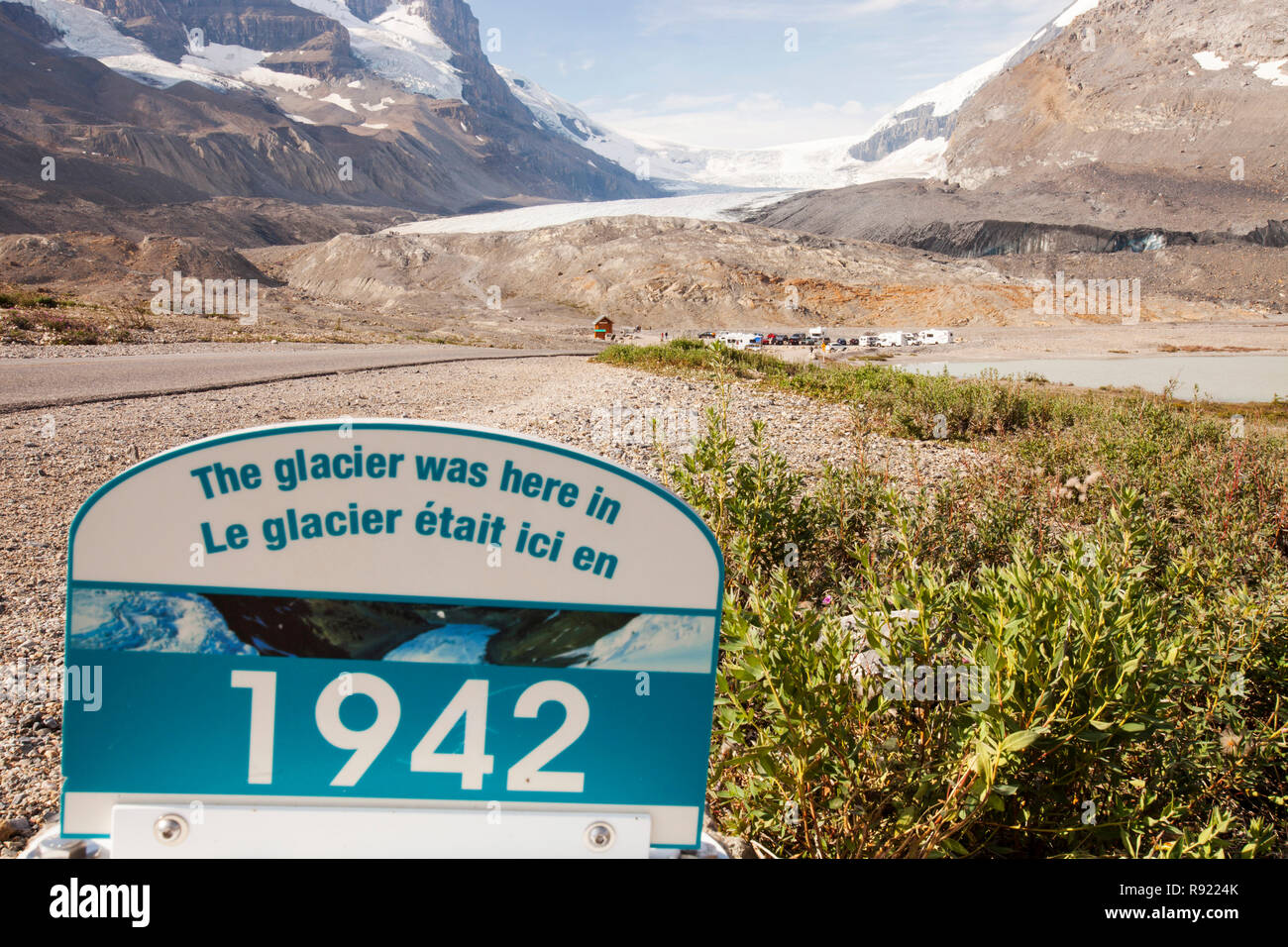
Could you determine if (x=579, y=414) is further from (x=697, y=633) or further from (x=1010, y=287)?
(x=1010, y=287)

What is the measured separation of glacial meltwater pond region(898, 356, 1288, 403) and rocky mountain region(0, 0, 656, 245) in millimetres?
71519

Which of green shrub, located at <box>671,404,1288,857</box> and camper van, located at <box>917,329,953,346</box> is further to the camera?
camper van, located at <box>917,329,953,346</box>

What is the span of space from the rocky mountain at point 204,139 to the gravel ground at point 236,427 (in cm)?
7103

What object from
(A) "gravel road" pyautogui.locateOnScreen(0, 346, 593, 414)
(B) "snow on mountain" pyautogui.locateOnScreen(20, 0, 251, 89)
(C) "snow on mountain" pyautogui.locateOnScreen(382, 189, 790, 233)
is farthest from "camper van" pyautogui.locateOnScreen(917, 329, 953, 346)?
(B) "snow on mountain" pyautogui.locateOnScreen(20, 0, 251, 89)

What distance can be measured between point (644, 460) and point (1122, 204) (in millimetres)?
89386

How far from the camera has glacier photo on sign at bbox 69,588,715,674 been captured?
1287 millimetres

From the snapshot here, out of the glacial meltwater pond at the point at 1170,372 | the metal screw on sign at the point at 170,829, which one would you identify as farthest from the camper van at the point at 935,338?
the metal screw on sign at the point at 170,829

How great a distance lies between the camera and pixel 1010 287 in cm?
5700

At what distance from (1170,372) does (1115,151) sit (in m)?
84.5

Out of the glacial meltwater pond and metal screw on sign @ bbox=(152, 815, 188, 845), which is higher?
the glacial meltwater pond

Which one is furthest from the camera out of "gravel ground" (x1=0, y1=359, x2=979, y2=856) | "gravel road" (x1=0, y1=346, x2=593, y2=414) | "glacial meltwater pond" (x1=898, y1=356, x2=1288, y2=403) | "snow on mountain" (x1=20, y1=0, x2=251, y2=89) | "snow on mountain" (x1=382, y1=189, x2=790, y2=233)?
"snow on mountain" (x1=20, y1=0, x2=251, y2=89)

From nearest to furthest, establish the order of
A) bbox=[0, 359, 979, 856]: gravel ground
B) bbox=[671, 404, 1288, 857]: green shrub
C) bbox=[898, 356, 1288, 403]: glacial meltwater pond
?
bbox=[671, 404, 1288, 857]: green shrub → bbox=[0, 359, 979, 856]: gravel ground → bbox=[898, 356, 1288, 403]: glacial meltwater pond

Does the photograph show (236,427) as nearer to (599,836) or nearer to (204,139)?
(599,836)

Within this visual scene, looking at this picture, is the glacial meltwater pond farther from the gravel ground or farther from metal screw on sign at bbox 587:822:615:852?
metal screw on sign at bbox 587:822:615:852
